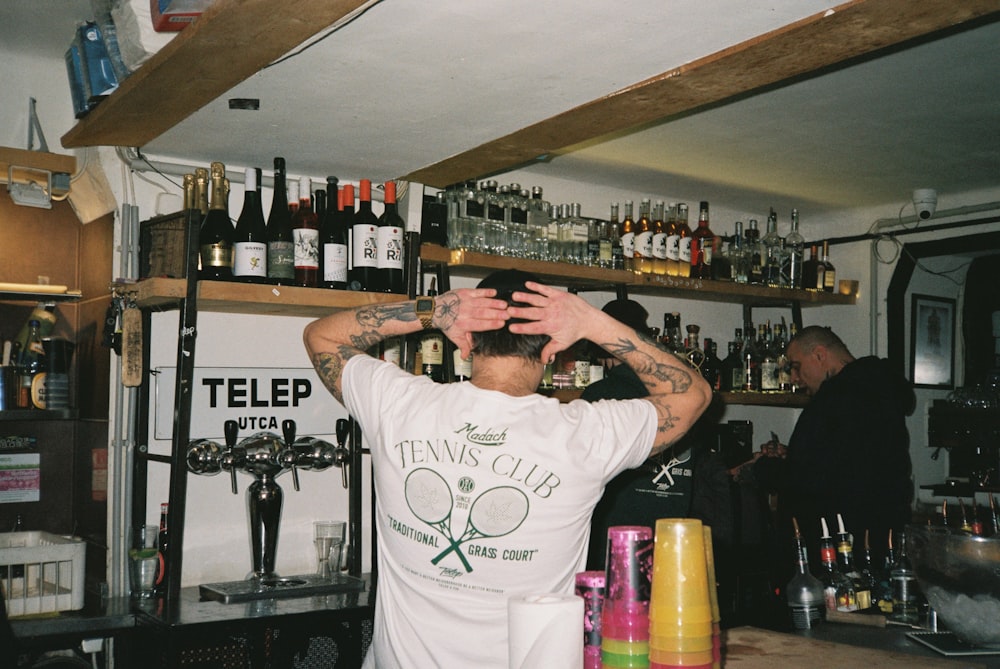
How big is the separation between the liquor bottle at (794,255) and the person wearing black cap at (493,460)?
10.6ft

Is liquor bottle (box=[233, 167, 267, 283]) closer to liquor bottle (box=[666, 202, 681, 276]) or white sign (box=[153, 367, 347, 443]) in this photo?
white sign (box=[153, 367, 347, 443])

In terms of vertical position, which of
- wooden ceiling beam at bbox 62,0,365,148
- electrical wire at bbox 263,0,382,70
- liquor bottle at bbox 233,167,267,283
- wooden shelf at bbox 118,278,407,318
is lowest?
wooden shelf at bbox 118,278,407,318

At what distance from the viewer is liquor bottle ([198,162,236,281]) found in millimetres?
2893

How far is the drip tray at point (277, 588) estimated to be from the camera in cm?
273

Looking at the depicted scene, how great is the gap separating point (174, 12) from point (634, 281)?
2.21m

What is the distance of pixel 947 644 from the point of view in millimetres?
1875

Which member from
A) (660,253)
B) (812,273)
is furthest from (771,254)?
(660,253)

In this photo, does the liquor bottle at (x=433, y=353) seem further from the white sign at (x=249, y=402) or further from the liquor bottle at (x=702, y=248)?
the liquor bottle at (x=702, y=248)

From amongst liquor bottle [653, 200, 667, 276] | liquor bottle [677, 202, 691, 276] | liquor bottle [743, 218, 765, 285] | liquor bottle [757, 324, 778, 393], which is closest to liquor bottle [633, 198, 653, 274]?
liquor bottle [653, 200, 667, 276]

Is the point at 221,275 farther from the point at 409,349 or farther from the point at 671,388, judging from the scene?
the point at 671,388

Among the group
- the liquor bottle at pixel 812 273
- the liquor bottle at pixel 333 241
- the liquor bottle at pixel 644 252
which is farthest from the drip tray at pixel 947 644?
the liquor bottle at pixel 812 273

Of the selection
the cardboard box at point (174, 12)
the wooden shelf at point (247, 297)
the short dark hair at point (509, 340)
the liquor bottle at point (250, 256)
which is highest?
the cardboard box at point (174, 12)

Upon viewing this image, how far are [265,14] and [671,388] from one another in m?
1.14

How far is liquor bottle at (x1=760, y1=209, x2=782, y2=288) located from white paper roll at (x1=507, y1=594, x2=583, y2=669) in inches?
151
